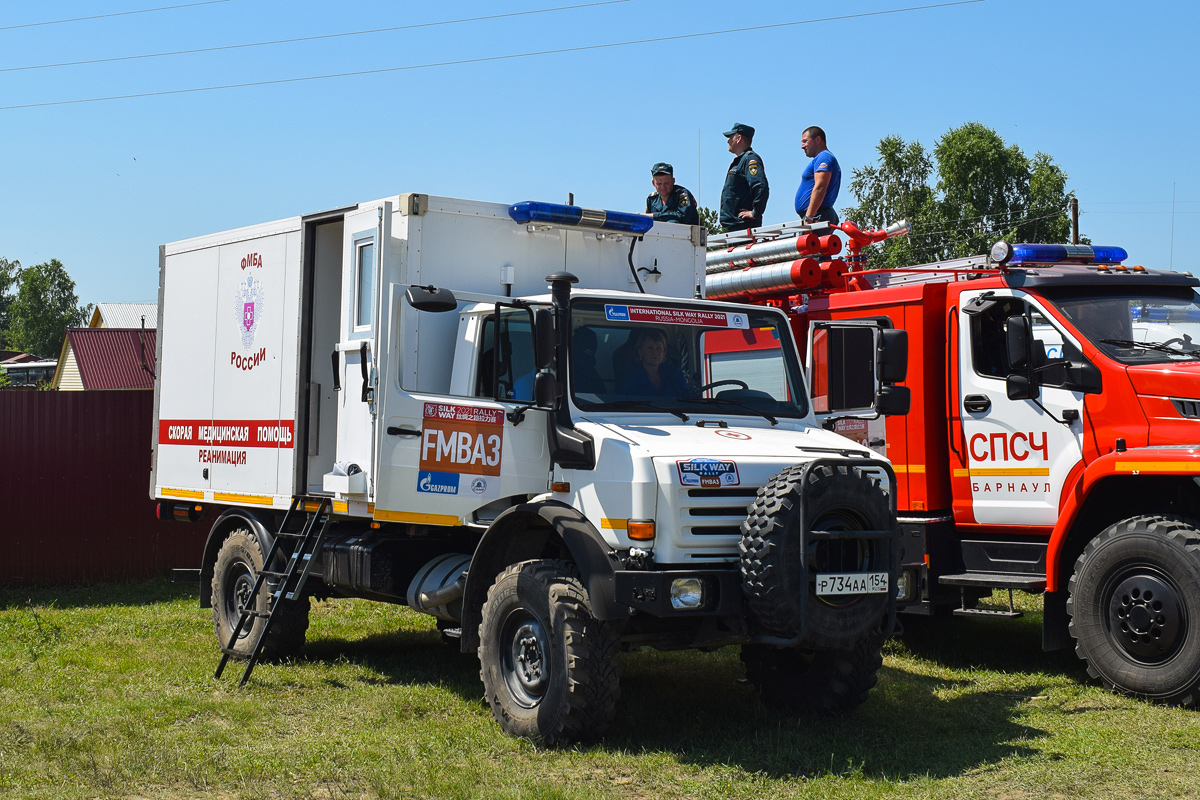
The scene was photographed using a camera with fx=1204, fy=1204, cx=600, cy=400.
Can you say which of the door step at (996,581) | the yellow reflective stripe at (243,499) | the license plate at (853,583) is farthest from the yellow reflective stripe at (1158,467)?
the yellow reflective stripe at (243,499)

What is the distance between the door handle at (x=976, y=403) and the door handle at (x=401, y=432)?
12.8 ft

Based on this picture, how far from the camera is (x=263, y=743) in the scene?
6648mm

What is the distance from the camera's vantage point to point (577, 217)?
8.03m

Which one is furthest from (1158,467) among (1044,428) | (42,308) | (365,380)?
(42,308)

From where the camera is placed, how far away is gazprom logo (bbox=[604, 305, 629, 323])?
708 cm

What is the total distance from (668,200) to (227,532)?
15.7 ft

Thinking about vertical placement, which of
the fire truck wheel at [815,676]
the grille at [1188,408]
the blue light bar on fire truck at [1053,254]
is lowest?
the fire truck wheel at [815,676]

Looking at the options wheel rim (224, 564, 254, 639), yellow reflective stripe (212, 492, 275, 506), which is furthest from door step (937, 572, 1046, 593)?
wheel rim (224, 564, 254, 639)

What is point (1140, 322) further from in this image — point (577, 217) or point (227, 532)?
point (227, 532)

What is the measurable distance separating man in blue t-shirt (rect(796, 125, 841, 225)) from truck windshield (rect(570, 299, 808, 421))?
10.3 feet

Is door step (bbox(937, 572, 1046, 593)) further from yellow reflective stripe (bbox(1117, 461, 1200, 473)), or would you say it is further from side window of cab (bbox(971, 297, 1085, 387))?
side window of cab (bbox(971, 297, 1085, 387))

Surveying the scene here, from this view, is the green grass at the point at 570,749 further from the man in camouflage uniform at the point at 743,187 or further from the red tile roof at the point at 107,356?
the red tile roof at the point at 107,356

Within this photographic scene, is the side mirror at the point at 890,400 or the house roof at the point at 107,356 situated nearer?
the side mirror at the point at 890,400

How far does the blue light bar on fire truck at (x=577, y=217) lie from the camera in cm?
792
